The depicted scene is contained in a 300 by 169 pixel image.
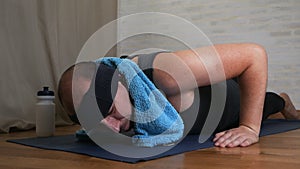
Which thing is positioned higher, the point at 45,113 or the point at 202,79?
the point at 202,79

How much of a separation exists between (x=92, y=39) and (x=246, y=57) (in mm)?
1362

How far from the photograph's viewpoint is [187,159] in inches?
42.6

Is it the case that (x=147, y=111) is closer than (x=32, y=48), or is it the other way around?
(x=147, y=111)

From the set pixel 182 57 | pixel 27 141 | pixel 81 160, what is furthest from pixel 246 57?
pixel 27 141

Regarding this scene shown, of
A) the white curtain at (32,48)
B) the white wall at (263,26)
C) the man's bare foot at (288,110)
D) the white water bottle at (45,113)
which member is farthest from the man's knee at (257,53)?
the white wall at (263,26)

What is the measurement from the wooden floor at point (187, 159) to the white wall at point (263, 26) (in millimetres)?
1325

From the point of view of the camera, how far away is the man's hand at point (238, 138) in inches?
51.7

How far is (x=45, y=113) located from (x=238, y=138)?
2.46 ft

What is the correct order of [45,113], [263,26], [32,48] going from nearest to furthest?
[45,113], [32,48], [263,26]

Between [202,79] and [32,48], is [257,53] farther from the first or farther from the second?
[32,48]

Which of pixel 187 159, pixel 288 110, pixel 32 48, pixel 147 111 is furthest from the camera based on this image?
pixel 288 110

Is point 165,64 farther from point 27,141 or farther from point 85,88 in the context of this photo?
point 27,141

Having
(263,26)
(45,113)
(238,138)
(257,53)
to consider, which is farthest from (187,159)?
(263,26)

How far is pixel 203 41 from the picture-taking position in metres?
2.80
